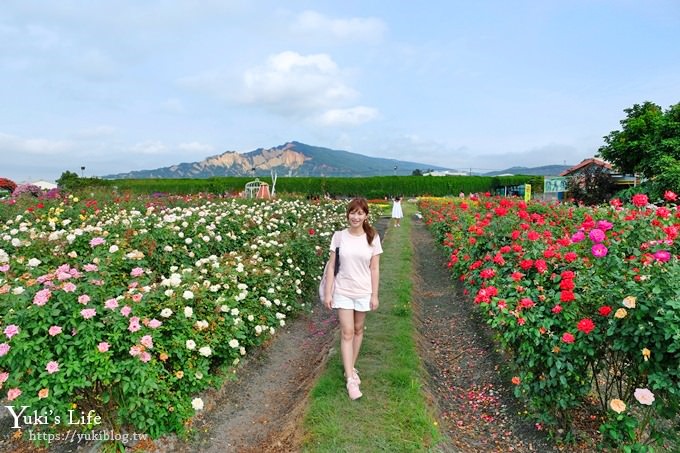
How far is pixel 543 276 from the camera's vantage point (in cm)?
305

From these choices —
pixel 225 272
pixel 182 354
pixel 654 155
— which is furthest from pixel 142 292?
pixel 654 155

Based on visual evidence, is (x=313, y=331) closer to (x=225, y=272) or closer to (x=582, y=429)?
(x=225, y=272)

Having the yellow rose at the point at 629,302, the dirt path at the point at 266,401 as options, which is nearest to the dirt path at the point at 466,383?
the dirt path at the point at 266,401

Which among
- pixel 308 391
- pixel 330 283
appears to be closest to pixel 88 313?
pixel 330 283

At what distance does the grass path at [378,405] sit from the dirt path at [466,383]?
0.19 metres

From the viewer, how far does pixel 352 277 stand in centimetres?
318

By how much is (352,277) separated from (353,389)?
36.2 inches

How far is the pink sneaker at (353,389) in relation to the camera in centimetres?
322

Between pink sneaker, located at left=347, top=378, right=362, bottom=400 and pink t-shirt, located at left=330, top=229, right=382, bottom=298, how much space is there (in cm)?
72

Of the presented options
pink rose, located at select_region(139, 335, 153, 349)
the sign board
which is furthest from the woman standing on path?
the sign board

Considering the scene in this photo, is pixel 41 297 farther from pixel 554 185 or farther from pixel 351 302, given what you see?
pixel 554 185

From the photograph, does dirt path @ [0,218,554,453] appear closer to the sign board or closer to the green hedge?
the sign board

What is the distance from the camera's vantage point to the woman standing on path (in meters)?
3.17

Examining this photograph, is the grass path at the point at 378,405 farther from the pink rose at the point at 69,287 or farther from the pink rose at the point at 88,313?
the pink rose at the point at 69,287
